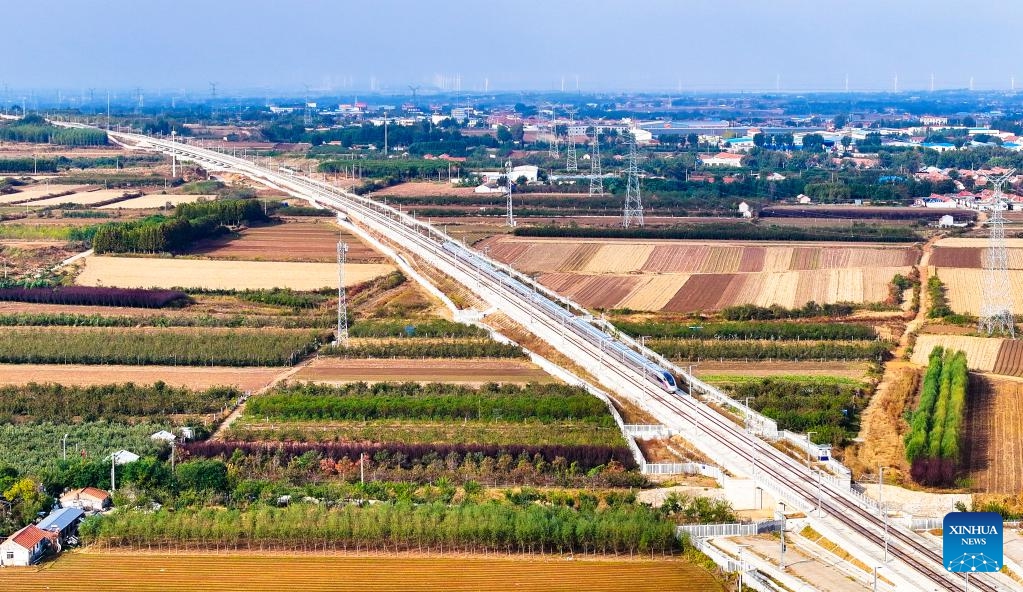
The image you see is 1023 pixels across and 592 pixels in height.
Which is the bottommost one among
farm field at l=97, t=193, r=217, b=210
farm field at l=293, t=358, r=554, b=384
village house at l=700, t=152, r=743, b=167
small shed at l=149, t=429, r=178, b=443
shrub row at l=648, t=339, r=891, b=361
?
small shed at l=149, t=429, r=178, b=443

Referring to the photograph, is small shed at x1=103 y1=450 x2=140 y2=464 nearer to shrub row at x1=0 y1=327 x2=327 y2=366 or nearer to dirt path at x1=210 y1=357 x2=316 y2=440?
dirt path at x1=210 y1=357 x2=316 y2=440

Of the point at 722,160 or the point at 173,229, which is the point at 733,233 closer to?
the point at 173,229

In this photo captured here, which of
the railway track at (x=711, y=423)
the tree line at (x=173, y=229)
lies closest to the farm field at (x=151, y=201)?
the tree line at (x=173, y=229)

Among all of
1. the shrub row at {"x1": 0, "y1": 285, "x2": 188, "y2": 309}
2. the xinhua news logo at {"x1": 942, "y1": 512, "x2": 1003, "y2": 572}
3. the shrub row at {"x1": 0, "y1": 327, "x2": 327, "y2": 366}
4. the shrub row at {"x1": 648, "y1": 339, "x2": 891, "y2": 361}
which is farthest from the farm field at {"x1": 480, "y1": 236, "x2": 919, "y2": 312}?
the xinhua news logo at {"x1": 942, "y1": 512, "x2": 1003, "y2": 572}

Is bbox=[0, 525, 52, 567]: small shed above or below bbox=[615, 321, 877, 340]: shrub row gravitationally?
below

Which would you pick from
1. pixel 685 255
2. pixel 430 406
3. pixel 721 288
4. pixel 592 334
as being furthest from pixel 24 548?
pixel 685 255

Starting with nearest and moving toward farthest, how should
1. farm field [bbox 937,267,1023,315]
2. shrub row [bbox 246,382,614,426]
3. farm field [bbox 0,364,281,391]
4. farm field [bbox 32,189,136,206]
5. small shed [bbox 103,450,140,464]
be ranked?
small shed [bbox 103,450,140,464] < shrub row [bbox 246,382,614,426] < farm field [bbox 0,364,281,391] < farm field [bbox 937,267,1023,315] < farm field [bbox 32,189,136,206]
